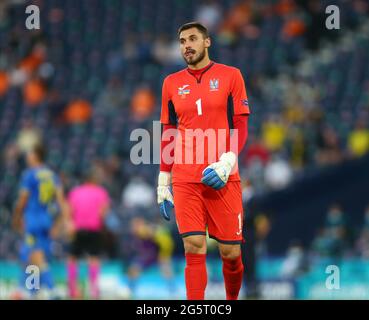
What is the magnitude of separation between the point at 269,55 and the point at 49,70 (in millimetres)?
4600

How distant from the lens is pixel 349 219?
17.4m

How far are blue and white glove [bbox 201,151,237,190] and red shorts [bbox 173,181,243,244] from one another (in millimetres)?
228

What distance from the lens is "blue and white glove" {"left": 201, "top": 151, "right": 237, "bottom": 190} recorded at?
26.4ft

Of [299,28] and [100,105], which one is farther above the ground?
[299,28]

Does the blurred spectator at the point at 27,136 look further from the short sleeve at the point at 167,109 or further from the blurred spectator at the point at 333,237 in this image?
the short sleeve at the point at 167,109

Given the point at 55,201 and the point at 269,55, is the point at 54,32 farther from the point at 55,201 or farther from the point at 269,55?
the point at 55,201

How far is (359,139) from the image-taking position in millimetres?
18078

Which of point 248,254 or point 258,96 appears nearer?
point 248,254

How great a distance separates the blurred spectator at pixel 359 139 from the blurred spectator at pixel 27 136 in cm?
599

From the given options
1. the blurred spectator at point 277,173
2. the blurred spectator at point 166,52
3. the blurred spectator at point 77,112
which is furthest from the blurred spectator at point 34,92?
the blurred spectator at point 277,173

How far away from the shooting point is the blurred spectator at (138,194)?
18.4m
